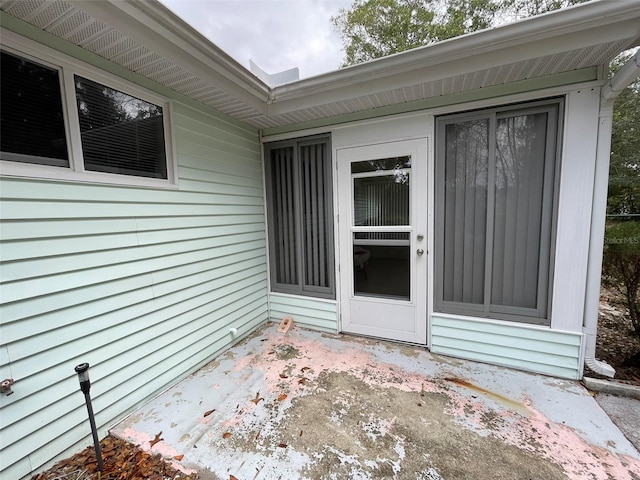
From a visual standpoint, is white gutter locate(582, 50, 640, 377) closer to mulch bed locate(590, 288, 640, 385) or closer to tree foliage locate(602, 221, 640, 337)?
mulch bed locate(590, 288, 640, 385)

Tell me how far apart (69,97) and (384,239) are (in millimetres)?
2796

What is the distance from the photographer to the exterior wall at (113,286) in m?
1.48

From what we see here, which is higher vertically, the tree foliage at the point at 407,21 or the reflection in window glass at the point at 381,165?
the tree foliage at the point at 407,21

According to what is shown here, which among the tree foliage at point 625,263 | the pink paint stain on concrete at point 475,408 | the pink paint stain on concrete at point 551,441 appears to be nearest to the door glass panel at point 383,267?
the pink paint stain on concrete at point 475,408

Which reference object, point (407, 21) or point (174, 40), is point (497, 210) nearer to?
point (174, 40)

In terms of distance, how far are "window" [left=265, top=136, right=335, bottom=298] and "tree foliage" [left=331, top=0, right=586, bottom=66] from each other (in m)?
6.50

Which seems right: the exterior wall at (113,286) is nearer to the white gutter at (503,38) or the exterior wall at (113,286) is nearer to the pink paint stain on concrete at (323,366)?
the pink paint stain on concrete at (323,366)

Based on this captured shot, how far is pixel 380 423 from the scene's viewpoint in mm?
1858

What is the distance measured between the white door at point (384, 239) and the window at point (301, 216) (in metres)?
0.22

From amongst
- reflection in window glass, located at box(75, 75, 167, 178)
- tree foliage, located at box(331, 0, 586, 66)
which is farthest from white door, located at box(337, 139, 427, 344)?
tree foliage, located at box(331, 0, 586, 66)

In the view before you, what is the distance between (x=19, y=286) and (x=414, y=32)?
11012mm

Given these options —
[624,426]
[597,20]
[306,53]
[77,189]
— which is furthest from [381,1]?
[624,426]

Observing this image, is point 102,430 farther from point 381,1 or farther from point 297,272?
point 381,1

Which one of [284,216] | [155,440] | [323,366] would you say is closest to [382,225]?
[284,216]
